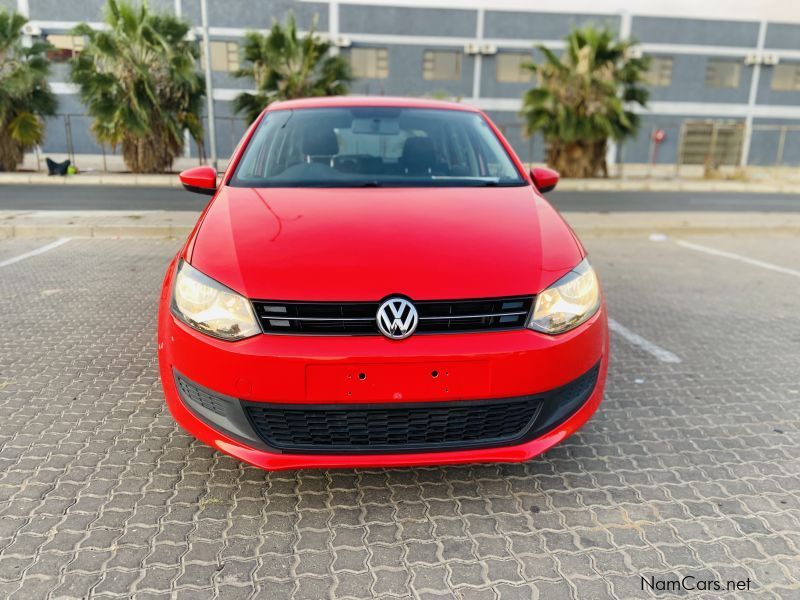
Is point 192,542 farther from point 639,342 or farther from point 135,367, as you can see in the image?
point 639,342

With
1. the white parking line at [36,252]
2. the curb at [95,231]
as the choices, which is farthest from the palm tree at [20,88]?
the white parking line at [36,252]

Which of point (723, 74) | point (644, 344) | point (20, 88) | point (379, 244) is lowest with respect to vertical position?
point (644, 344)

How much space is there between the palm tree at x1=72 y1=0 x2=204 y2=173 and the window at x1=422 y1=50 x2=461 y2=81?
44.3 ft

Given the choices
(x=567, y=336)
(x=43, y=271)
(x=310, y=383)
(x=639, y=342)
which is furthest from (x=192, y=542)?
(x=43, y=271)

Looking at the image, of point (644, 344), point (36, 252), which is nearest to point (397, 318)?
point (644, 344)

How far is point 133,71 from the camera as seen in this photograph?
1655 cm

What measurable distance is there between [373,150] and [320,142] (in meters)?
0.31

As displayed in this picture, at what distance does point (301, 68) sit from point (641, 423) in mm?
17365

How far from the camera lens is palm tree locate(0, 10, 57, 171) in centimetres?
1697

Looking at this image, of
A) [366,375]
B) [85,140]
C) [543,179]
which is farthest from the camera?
[85,140]

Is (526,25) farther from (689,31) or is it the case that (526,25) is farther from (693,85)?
(693,85)

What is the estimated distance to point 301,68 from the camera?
18000 mm

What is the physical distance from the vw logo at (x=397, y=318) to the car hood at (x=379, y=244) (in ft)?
0.14

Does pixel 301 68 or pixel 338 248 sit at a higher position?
pixel 301 68
